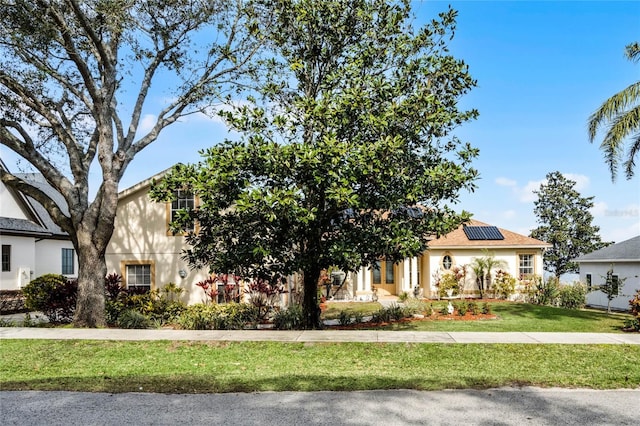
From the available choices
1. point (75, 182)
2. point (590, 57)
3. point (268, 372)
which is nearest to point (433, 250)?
point (590, 57)

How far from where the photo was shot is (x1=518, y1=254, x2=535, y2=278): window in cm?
2484

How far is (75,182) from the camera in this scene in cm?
1463

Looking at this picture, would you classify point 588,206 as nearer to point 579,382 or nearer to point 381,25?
point 381,25

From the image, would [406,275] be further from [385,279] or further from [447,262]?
[447,262]

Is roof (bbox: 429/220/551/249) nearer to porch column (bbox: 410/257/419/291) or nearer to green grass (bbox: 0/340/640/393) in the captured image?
porch column (bbox: 410/257/419/291)

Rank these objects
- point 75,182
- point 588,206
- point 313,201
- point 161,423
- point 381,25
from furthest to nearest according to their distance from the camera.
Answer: point 588,206 < point 75,182 < point 381,25 < point 313,201 < point 161,423

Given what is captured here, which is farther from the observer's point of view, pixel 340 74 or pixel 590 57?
pixel 590 57

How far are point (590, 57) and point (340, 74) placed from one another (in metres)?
7.15

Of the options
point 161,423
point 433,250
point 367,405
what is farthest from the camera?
point 433,250

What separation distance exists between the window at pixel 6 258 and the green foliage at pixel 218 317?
11.1 m

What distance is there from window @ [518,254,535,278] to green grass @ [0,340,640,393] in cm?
1581

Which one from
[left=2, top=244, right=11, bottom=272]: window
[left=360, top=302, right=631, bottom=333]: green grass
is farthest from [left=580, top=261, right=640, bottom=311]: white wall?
[left=2, top=244, right=11, bottom=272]: window

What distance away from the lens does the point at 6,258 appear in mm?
21562

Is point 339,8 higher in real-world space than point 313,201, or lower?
higher
